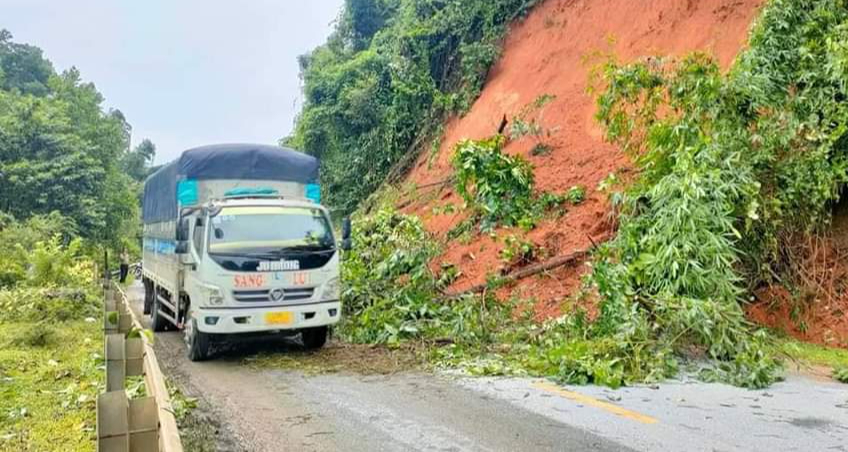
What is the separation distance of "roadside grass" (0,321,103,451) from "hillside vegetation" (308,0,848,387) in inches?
151

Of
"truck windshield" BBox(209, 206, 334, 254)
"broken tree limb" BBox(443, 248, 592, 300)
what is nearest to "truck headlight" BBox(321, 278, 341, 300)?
"truck windshield" BBox(209, 206, 334, 254)

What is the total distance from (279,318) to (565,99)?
1140 cm

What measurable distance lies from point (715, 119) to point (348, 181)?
16058 mm

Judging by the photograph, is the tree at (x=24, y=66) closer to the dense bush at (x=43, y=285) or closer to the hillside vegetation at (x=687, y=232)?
the dense bush at (x=43, y=285)

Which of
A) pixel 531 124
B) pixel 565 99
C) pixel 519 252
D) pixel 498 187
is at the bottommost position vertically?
pixel 519 252

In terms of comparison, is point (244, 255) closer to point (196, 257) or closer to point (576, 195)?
point (196, 257)

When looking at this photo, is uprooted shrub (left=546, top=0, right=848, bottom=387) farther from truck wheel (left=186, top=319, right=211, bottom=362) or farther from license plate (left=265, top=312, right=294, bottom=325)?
truck wheel (left=186, top=319, right=211, bottom=362)

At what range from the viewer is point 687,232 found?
7902 millimetres

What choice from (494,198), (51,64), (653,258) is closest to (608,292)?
(653,258)

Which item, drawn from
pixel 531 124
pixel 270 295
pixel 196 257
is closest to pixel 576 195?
pixel 531 124

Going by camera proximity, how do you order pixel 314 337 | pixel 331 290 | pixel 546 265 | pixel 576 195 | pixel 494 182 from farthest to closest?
pixel 576 195, pixel 494 182, pixel 546 265, pixel 314 337, pixel 331 290

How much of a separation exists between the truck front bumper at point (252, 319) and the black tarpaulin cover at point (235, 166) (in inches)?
104

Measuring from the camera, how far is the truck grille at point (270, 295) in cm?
780

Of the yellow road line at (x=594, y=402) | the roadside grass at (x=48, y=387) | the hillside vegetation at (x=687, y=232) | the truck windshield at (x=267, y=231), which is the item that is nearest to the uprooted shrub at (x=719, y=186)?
the hillside vegetation at (x=687, y=232)
